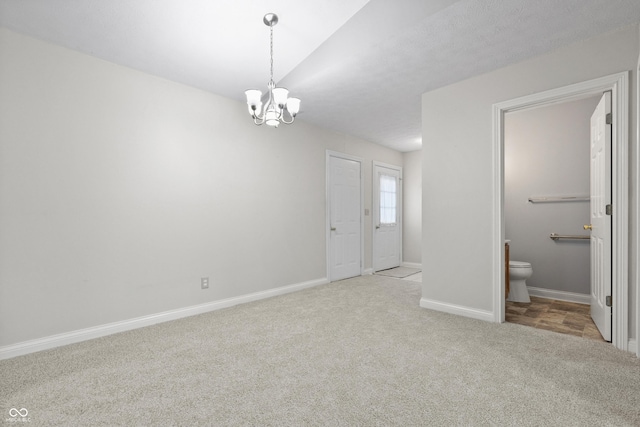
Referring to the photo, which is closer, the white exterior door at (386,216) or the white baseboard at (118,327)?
the white baseboard at (118,327)

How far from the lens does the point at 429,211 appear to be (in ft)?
11.6

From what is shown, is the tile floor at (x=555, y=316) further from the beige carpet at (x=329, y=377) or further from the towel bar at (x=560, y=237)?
the towel bar at (x=560, y=237)

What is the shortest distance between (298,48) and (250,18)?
54 centimetres

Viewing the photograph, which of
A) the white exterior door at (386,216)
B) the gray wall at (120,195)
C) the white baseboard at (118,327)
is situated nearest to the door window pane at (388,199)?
the white exterior door at (386,216)

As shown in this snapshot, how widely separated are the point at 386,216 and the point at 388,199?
357mm

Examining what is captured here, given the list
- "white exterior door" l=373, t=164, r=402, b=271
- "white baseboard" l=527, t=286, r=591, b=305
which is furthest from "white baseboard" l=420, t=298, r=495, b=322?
"white exterior door" l=373, t=164, r=402, b=271

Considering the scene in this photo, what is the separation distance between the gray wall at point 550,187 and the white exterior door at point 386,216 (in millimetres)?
2216

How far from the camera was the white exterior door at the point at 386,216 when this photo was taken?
232 inches

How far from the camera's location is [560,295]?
12.7 feet

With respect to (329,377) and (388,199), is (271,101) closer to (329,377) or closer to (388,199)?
(329,377)

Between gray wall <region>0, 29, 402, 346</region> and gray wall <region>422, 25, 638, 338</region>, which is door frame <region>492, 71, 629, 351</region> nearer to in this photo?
gray wall <region>422, 25, 638, 338</region>

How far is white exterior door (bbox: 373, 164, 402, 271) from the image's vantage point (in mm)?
5891

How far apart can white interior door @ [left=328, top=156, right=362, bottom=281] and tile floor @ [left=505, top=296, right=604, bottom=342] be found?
2396 millimetres

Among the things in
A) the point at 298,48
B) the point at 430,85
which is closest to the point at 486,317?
the point at 430,85
